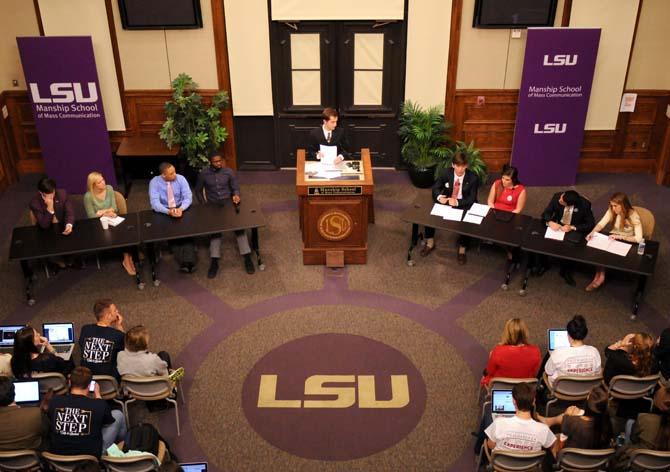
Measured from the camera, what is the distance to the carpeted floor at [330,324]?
584 centimetres

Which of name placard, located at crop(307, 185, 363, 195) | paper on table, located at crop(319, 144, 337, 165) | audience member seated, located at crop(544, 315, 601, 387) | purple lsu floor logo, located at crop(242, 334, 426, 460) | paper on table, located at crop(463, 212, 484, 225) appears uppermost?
paper on table, located at crop(319, 144, 337, 165)

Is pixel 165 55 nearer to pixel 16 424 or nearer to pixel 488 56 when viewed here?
pixel 488 56

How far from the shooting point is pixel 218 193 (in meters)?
8.35

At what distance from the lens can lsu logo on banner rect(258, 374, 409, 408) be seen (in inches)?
245

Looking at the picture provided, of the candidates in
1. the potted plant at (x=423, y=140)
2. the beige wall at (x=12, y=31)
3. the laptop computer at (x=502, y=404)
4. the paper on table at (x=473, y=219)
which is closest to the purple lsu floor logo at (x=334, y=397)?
the laptop computer at (x=502, y=404)

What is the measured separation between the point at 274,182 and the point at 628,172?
5.66m

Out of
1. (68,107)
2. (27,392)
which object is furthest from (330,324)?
(68,107)

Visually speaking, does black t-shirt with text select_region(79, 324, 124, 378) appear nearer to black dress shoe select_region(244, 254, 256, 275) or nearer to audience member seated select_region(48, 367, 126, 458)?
audience member seated select_region(48, 367, 126, 458)

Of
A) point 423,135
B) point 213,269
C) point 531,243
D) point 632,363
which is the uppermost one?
point 423,135

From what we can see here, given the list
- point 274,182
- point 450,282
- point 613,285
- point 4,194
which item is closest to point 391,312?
point 450,282

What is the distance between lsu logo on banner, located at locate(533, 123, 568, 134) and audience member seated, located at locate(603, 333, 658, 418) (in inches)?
196

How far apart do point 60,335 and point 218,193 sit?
8.87ft

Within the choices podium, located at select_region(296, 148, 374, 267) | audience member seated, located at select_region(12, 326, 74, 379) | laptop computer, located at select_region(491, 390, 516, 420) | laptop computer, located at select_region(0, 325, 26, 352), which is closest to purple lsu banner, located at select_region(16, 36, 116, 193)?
podium, located at select_region(296, 148, 374, 267)

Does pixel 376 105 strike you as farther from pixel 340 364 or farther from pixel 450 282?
pixel 340 364
